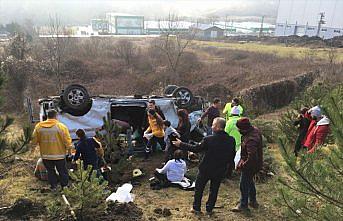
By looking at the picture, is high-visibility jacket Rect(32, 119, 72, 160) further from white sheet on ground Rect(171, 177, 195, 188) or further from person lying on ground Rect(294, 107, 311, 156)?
person lying on ground Rect(294, 107, 311, 156)

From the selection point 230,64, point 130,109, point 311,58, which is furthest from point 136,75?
point 130,109

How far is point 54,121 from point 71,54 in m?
31.9

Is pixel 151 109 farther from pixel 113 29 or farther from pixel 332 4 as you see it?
pixel 113 29

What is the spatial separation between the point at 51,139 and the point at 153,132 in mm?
2872

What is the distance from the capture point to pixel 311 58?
30406mm

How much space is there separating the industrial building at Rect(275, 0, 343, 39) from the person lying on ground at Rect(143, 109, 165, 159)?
6075 centimetres

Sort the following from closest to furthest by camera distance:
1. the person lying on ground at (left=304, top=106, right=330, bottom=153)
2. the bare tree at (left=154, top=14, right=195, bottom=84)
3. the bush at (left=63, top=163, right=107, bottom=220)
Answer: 1. the bush at (left=63, top=163, right=107, bottom=220)
2. the person lying on ground at (left=304, top=106, right=330, bottom=153)
3. the bare tree at (left=154, top=14, right=195, bottom=84)

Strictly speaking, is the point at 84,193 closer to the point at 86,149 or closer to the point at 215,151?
the point at 86,149

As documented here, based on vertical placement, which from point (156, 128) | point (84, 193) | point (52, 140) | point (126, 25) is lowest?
point (126, 25)

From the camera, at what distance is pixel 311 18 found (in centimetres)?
6738

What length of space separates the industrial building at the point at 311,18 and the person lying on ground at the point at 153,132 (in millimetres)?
60753

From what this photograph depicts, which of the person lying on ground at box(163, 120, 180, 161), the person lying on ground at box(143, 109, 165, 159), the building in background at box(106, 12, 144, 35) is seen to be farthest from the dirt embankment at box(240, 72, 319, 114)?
the building in background at box(106, 12, 144, 35)

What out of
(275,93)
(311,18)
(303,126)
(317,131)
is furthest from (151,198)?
(311,18)

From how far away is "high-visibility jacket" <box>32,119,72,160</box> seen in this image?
18.9 feet
